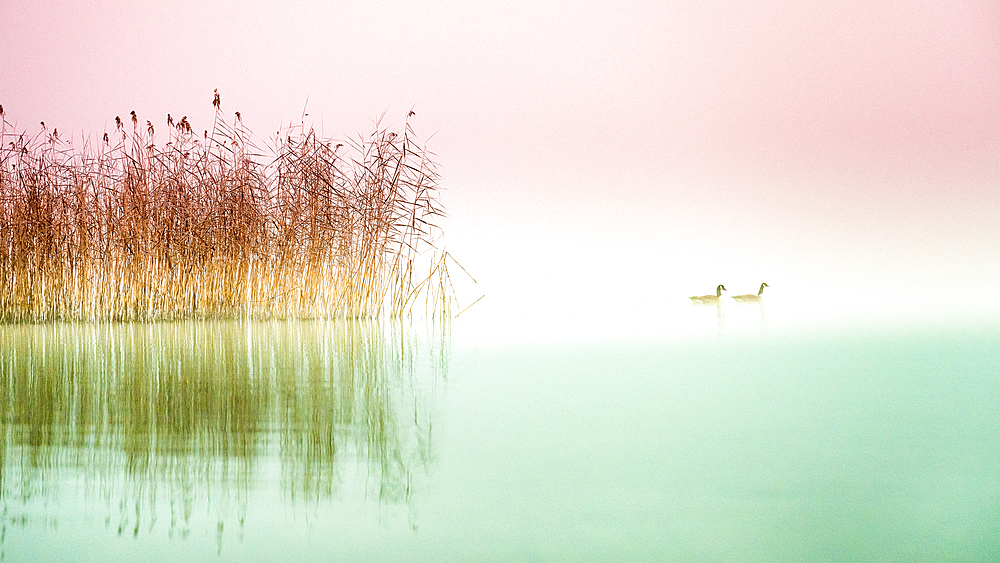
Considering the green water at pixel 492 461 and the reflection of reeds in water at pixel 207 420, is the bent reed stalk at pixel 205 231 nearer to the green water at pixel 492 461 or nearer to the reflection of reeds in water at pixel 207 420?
the reflection of reeds in water at pixel 207 420

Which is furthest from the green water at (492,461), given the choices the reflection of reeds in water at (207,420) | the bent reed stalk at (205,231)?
the bent reed stalk at (205,231)

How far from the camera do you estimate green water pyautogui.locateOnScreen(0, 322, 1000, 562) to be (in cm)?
100

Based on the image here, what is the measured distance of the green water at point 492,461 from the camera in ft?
3.27

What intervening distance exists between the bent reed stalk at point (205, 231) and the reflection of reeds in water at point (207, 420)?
4.33 ft

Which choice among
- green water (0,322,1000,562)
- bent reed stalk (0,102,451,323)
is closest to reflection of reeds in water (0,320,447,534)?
green water (0,322,1000,562)

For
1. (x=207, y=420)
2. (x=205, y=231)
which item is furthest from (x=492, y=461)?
(x=205, y=231)

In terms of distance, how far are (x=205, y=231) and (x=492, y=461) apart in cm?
315

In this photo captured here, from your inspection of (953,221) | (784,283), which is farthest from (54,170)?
(953,221)

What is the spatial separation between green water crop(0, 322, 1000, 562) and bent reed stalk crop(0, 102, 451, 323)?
169 centimetres

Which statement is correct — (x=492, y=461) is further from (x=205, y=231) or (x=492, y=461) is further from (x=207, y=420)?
(x=205, y=231)

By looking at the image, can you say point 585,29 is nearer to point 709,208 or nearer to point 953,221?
point 709,208

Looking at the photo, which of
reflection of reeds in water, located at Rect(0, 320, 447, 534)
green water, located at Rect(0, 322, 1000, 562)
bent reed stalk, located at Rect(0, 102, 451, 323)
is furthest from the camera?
bent reed stalk, located at Rect(0, 102, 451, 323)

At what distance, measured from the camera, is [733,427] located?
1554 mm

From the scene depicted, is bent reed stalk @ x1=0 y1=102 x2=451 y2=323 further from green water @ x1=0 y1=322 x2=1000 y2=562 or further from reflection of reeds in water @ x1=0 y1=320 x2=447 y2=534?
green water @ x1=0 y1=322 x2=1000 y2=562
